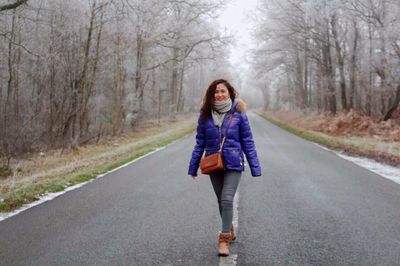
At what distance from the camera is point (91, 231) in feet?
18.8

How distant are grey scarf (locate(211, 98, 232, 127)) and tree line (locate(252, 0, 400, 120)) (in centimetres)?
1944

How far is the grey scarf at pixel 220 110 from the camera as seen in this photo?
16.2 feet

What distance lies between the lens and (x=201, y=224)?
20.0ft

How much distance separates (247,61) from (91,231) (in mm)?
33680

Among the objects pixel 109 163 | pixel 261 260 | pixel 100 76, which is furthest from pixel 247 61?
pixel 261 260

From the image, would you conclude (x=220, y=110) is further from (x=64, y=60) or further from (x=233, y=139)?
(x=64, y=60)

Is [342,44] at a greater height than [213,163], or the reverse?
[342,44]

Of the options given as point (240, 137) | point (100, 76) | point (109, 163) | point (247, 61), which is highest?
point (247, 61)

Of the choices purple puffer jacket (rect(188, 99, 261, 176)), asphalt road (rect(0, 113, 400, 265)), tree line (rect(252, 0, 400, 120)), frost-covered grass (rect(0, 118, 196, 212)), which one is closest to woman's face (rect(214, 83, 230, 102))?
purple puffer jacket (rect(188, 99, 261, 176))

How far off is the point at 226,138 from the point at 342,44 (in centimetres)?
2998

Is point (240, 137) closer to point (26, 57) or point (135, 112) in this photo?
point (26, 57)

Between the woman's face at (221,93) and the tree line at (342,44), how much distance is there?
19.4 m

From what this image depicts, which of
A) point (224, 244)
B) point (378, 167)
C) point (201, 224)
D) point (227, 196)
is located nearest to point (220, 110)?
point (227, 196)

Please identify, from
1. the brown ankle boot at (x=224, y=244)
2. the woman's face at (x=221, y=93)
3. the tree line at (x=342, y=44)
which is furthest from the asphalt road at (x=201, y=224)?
the tree line at (x=342, y=44)
